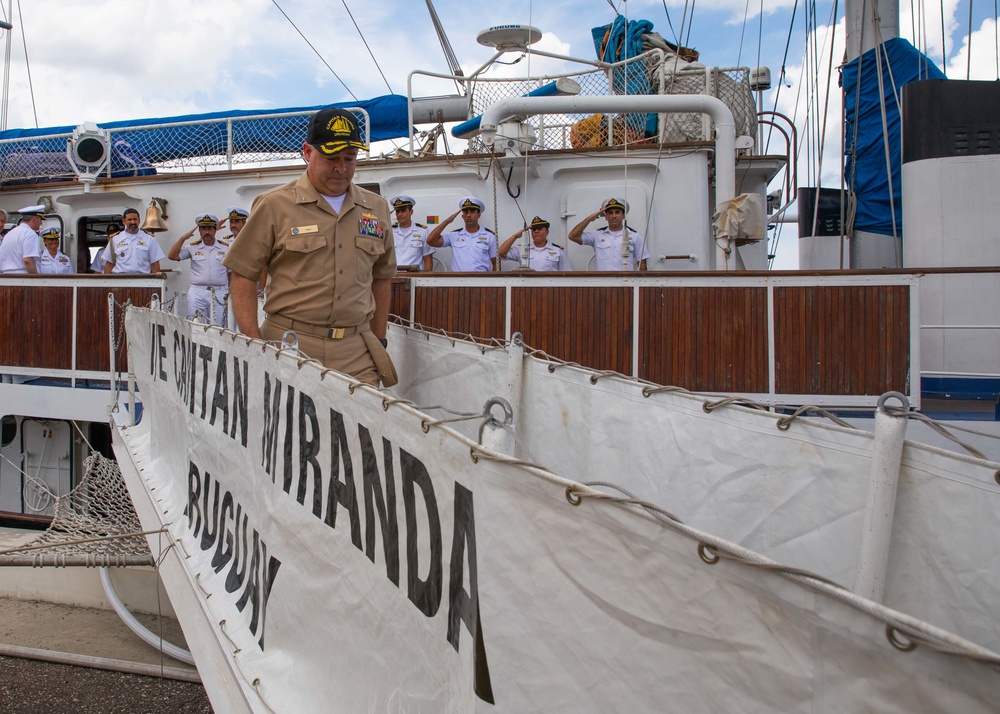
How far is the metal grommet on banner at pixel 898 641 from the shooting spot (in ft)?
3.11

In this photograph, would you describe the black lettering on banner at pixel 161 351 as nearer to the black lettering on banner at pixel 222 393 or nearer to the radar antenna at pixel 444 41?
the black lettering on banner at pixel 222 393

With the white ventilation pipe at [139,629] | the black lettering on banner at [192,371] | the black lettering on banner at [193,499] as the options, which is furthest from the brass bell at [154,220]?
the black lettering on banner at [193,499]

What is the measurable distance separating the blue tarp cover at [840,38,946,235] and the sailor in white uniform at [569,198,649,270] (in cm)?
240

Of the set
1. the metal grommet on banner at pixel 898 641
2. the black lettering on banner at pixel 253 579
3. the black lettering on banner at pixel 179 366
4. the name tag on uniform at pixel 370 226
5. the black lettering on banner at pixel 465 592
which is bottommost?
the black lettering on banner at pixel 253 579

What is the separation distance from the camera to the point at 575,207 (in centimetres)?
808

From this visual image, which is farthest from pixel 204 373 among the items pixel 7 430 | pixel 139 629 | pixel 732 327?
pixel 7 430

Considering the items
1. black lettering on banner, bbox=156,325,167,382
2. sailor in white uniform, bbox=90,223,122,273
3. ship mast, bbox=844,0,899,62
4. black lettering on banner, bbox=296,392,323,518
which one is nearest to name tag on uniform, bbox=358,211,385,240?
black lettering on banner, bbox=296,392,323,518

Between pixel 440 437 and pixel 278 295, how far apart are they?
2157 mm

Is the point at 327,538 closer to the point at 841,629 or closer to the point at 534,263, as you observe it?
the point at 841,629

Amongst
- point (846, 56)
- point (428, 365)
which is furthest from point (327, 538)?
point (846, 56)

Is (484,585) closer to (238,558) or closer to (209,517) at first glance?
(238,558)

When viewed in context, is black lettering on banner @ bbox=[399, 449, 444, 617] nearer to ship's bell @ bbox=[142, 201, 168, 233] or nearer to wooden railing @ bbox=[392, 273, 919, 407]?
wooden railing @ bbox=[392, 273, 919, 407]

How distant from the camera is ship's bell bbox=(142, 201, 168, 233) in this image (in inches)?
348

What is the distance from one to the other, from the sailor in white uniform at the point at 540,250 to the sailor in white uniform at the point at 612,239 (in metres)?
0.24
